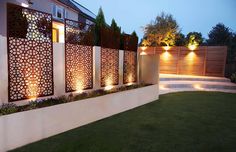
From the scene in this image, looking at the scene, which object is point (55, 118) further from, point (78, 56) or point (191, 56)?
point (191, 56)

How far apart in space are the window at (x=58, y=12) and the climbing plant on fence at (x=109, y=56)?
774 cm

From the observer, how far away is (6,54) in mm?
3641

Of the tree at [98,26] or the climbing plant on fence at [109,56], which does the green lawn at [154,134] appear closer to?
the climbing plant on fence at [109,56]

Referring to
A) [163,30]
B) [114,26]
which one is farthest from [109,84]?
[163,30]

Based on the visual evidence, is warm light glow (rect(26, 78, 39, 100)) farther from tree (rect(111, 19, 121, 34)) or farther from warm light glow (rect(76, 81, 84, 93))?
tree (rect(111, 19, 121, 34))

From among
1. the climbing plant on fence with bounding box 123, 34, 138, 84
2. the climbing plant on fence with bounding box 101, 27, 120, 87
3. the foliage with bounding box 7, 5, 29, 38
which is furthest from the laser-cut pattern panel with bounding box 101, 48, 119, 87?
the foliage with bounding box 7, 5, 29, 38

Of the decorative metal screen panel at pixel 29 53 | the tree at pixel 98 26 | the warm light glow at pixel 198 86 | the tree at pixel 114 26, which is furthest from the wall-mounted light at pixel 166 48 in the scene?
the decorative metal screen panel at pixel 29 53

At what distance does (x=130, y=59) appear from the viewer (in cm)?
743

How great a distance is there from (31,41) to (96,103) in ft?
6.83

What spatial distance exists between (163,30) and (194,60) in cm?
332

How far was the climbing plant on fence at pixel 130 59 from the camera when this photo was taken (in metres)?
7.13

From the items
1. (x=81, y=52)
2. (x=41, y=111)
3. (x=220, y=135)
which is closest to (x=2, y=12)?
(x=81, y=52)

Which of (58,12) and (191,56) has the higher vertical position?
(58,12)

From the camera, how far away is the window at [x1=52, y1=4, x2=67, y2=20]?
12.7 m
